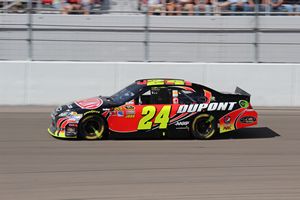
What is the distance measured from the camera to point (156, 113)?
11.8 meters

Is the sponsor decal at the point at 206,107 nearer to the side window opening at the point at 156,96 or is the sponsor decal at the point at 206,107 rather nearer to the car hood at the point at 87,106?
the side window opening at the point at 156,96

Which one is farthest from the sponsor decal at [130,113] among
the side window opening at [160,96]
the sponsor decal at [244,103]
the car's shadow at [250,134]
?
the sponsor decal at [244,103]

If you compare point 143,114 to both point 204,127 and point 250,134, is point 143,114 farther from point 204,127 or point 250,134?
point 250,134

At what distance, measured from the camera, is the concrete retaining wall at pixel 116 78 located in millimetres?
17078

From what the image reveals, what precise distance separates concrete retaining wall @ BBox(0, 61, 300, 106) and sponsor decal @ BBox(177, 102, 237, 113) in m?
5.12

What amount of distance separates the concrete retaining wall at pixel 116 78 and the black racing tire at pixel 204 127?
206 inches

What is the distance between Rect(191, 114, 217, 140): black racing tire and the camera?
39.6ft

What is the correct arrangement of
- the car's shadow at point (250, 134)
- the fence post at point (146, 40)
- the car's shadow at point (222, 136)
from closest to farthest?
1. the car's shadow at point (222, 136)
2. the car's shadow at point (250, 134)
3. the fence post at point (146, 40)

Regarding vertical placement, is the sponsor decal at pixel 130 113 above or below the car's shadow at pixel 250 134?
above

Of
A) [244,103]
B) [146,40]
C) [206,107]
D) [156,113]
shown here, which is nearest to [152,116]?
[156,113]

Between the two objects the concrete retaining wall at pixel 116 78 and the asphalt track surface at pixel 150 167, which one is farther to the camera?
the concrete retaining wall at pixel 116 78

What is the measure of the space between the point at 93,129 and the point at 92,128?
0.03 meters

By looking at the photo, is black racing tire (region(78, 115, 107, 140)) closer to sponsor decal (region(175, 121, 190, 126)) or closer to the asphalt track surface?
the asphalt track surface

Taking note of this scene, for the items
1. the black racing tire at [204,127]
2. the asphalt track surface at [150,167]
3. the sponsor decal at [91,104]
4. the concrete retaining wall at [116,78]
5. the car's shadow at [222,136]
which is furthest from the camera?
the concrete retaining wall at [116,78]
